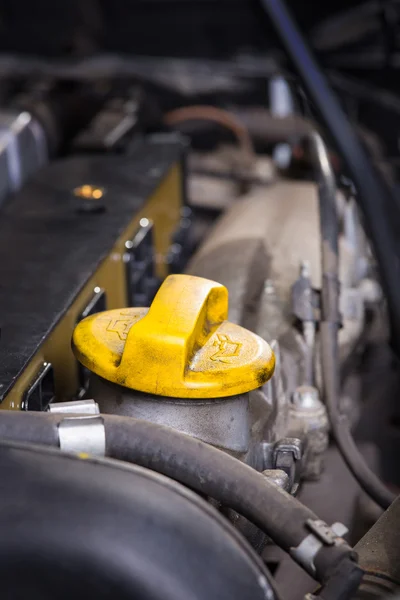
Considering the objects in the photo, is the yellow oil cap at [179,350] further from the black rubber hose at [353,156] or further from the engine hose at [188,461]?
the black rubber hose at [353,156]

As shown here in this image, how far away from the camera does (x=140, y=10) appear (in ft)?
7.62

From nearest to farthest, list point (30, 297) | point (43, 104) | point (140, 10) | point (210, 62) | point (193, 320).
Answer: point (193, 320)
point (30, 297)
point (43, 104)
point (210, 62)
point (140, 10)

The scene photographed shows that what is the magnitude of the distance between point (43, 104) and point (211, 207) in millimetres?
A: 474

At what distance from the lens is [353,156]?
1.41 metres

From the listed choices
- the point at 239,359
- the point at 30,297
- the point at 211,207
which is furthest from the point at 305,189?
the point at 239,359

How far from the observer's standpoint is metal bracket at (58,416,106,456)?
2.24 ft

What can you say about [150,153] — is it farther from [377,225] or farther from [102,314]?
[102,314]

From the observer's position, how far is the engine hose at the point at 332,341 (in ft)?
3.34

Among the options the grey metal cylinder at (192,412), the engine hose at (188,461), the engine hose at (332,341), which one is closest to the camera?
the engine hose at (188,461)

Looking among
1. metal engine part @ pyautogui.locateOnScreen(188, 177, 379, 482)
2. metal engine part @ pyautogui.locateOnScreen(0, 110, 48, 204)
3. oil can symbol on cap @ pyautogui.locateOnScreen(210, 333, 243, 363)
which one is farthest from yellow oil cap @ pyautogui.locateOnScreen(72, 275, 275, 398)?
metal engine part @ pyautogui.locateOnScreen(0, 110, 48, 204)

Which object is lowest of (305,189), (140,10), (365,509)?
(365,509)

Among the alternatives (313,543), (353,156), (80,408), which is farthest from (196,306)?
(353,156)

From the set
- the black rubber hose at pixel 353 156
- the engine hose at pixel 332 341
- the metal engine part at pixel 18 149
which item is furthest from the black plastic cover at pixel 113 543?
the metal engine part at pixel 18 149

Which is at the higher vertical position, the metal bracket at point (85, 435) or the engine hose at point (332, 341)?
the metal bracket at point (85, 435)
